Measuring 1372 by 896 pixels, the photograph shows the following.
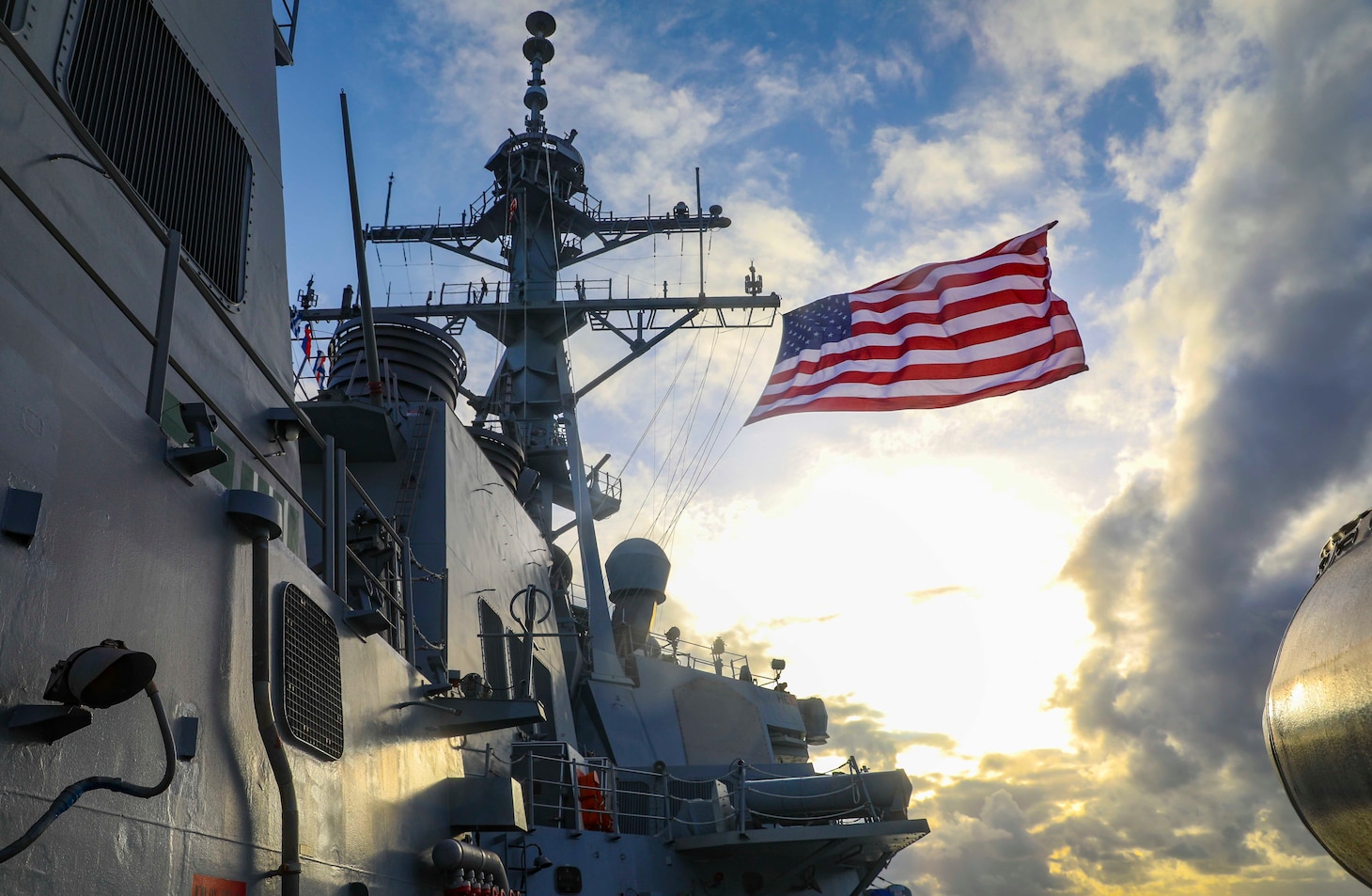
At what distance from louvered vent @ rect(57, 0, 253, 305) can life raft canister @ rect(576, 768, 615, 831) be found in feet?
17.7

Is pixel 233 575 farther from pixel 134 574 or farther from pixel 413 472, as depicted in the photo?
pixel 413 472

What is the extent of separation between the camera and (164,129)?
4.31 metres

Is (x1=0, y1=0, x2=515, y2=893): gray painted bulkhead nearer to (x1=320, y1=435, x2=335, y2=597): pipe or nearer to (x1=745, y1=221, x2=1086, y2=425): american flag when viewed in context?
(x1=320, y1=435, x2=335, y2=597): pipe

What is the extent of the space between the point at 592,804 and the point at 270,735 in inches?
231

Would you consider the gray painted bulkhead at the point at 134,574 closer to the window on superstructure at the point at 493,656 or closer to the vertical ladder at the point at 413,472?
the vertical ladder at the point at 413,472

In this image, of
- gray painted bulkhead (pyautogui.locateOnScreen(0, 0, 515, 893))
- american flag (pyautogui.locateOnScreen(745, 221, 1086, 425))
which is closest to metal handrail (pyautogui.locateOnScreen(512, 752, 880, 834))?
gray painted bulkhead (pyautogui.locateOnScreen(0, 0, 515, 893))

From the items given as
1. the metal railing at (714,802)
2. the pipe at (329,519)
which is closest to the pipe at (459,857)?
the pipe at (329,519)

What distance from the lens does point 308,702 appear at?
3.85 m

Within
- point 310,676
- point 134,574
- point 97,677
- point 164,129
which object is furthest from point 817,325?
point 97,677

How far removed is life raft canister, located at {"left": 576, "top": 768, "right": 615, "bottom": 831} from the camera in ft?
28.4

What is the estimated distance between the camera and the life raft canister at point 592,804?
8.65 m

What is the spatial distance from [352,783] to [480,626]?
424 centimetres

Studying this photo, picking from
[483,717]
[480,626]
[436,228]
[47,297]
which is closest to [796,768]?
[480,626]

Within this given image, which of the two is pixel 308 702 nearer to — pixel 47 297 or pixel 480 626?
pixel 47 297
